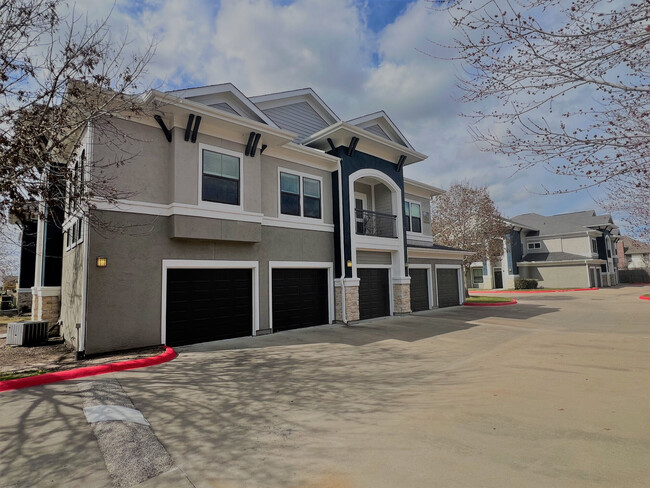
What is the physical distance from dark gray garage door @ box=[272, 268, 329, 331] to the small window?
100 ft

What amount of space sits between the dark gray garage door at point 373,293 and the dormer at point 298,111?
248 inches

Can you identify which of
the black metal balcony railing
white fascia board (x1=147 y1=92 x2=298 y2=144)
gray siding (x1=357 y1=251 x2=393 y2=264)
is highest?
white fascia board (x1=147 y1=92 x2=298 y2=144)

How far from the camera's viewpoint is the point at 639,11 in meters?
3.83

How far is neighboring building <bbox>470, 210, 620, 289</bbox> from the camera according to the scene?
118 ft

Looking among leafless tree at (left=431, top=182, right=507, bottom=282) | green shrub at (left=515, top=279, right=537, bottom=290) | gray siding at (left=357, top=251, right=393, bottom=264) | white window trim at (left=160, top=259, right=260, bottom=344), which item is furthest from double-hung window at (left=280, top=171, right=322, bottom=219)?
green shrub at (left=515, top=279, right=537, bottom=290)

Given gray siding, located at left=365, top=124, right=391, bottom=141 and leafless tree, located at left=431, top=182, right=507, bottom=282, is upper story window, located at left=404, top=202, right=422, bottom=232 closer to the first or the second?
gray siding, located at left=365, top=124, right=391, bottom=141

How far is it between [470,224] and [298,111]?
1875 cm

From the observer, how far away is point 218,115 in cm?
959

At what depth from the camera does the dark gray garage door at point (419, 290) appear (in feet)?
55.2

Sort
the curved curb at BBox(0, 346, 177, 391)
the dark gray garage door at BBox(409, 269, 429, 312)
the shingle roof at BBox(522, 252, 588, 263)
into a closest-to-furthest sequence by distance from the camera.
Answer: the curved curb at BBox(0, 346, 177, 391)
the dark gray garage door at BBox(409, 269, 429, 312)
the shingle roof at BBox(522, 252, 588, 263)

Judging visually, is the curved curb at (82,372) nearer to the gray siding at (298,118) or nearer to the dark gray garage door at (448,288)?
the gray siding at (298,118)

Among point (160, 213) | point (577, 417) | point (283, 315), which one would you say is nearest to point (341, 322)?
point (283, 315)

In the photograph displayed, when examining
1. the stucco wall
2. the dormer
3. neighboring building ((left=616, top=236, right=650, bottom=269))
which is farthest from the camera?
neighboring building ((left=616, top=236, right=650, bottom=269))

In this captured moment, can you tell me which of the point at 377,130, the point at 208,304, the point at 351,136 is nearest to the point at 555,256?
the point at 377,130
